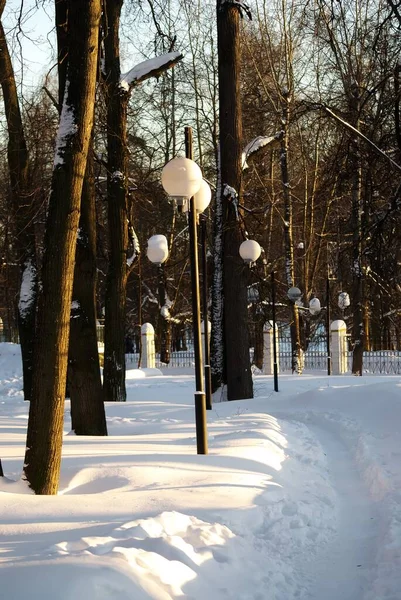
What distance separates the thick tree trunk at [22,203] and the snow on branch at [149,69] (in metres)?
2.05

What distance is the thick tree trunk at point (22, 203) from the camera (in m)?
13.7

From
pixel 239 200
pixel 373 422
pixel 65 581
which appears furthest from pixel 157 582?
pixel 239 200

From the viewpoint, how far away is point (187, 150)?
8.93 m

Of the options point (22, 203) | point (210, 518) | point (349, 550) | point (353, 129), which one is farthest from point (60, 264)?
point (22, 203)

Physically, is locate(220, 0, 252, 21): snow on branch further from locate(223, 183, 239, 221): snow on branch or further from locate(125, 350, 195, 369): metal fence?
locate(125, 350, 195, 369): metal fence

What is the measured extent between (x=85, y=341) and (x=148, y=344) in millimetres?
21004

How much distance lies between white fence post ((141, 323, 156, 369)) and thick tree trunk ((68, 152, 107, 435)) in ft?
64.7

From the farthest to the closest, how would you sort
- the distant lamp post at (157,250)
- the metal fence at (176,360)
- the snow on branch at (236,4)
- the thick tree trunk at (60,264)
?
the metal fence at (176,360) → the distant lamp post at (157,250) → the snow on branch at (236,4) → the thick tree trunk at (60,264)

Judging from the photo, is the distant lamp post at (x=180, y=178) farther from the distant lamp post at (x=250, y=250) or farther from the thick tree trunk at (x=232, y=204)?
the thick tree trunk at (x=232, y=204)

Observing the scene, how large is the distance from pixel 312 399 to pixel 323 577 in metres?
9.80

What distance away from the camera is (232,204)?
1495 cm

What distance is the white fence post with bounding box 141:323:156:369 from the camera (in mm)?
29641

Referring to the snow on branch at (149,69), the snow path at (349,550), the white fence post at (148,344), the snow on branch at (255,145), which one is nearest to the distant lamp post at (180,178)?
the snow path at (349,550)

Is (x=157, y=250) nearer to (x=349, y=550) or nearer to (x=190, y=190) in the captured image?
(x=190, y=190)
